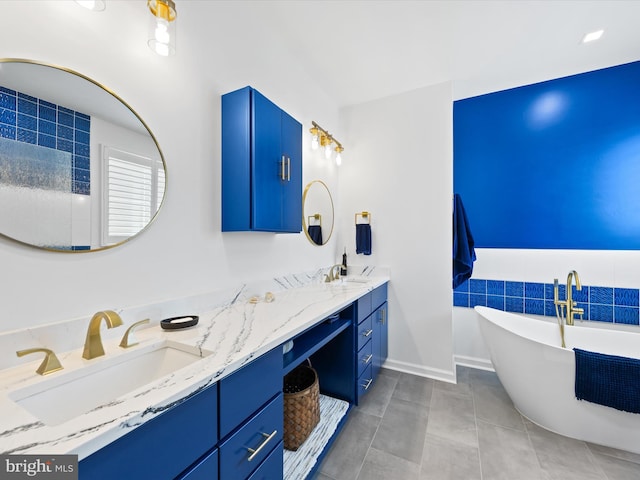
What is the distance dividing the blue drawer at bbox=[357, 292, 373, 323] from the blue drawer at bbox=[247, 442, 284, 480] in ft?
3.31

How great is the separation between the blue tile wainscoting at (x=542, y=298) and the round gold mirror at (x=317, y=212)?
156 centimetres

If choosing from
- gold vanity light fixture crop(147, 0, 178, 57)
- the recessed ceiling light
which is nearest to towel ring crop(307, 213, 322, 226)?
gold vanity light fixture crop(147, 0, 178, 57)

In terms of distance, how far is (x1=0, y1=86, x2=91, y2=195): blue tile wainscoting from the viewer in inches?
31.5

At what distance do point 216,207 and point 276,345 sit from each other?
0.85 meters

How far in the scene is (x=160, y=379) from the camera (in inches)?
28.4

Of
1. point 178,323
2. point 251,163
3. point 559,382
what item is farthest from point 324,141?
point 559,382

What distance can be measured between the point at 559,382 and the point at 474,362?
110 cm

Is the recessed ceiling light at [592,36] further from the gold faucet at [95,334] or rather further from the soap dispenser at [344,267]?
the gold faucet at [95,334]

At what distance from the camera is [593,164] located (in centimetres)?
238

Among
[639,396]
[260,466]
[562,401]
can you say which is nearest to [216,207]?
[260,466]

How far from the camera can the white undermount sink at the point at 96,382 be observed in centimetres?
71

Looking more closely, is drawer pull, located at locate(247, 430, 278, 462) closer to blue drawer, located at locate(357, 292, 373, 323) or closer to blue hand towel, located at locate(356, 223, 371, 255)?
blue drawer, located at locate(357, 292, 373, 323)

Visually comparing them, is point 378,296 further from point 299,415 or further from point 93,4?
point 93,4

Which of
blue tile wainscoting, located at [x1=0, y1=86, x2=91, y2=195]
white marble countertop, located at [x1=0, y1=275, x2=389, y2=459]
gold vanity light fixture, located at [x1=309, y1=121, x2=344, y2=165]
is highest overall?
gold vanity light fixture, located at [x1=309, y1=121, x2=344, y2=165]
